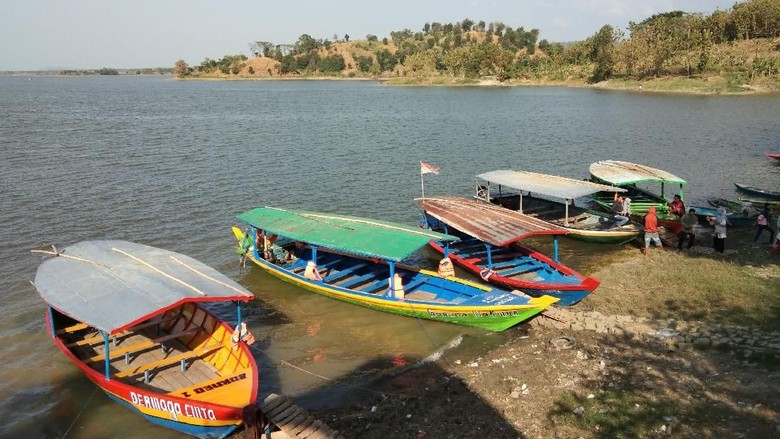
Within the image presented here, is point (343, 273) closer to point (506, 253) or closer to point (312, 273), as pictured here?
point (312, 273)

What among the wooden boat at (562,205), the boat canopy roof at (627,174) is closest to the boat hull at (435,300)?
the wooden boat at (562,205)

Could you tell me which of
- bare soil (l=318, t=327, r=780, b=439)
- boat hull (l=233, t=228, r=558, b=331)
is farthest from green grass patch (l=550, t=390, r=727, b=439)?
boat hull (l=233, t=228, r=558, b=331)

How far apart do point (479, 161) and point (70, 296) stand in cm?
3203

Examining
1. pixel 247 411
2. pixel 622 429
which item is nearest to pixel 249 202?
pixel 247 411

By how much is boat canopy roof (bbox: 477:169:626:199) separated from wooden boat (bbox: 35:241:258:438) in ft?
44.7

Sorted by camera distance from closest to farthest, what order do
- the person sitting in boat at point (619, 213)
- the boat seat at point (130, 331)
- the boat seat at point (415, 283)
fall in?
the boat seat at point (130, 331) < the boat seat at point (415, 283) < the person sitting in boat at point (619, 213)

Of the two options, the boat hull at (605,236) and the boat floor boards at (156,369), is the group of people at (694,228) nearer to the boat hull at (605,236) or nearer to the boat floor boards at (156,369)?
the boat hull at (605,236)

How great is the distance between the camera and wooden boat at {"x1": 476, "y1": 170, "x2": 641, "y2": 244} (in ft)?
71.4

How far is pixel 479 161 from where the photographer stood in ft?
135

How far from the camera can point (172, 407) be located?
36.2 ft

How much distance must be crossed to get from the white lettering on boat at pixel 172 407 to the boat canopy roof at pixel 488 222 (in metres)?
9.17

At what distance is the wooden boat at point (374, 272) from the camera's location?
15.2 metres

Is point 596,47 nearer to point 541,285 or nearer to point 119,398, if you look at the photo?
point 541,285

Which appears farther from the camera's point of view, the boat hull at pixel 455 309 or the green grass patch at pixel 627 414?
the boat hull at pixel 455 309
